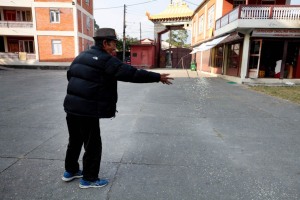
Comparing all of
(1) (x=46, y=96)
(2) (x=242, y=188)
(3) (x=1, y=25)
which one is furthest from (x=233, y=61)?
(3) (x=1, y=25)

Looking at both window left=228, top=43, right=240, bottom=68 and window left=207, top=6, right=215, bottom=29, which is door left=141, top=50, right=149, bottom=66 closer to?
window left=207, top=6, right=215, bottom=29

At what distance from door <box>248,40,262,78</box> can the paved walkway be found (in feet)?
30.6

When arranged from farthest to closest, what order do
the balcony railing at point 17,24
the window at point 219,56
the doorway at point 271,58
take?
the balcony railing at point 17,24
the window at point 219,56
the doorway at point 271,58

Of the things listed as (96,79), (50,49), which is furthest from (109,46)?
(50,49)

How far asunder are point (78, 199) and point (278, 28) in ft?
51.1

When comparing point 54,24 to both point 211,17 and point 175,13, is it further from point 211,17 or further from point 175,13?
point 211,17

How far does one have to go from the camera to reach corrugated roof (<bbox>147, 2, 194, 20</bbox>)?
30.6 m

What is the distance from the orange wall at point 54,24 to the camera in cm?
2502

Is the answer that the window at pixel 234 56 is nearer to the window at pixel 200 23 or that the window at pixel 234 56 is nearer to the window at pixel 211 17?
the window at pixel 211 17

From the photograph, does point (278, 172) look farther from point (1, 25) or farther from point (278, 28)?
point (1, 25)

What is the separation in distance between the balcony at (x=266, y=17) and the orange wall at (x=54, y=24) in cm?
1830

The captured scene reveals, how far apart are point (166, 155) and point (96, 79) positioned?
1.82m

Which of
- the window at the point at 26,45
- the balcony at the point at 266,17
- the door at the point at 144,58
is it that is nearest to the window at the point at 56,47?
the window at the point at 26,45

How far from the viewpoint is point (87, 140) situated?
262cm
